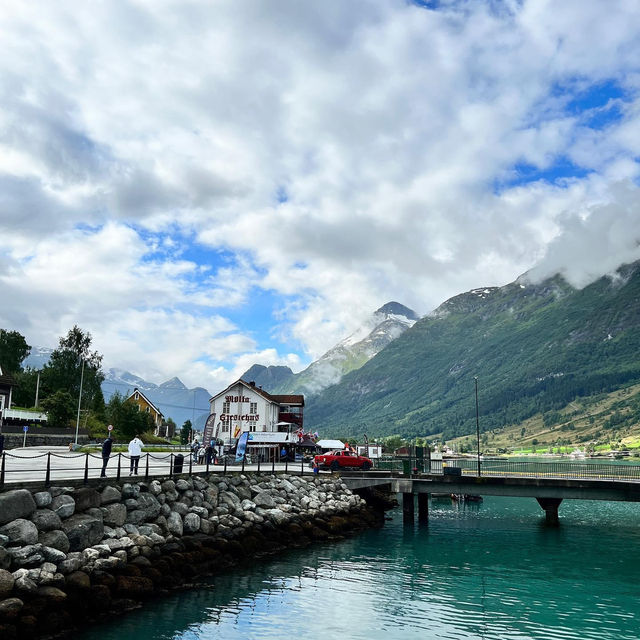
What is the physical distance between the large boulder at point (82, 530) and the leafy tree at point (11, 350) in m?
120

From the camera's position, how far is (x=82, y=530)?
26.5 metres

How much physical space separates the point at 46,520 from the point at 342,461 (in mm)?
39335

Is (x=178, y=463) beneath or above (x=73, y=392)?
beneath

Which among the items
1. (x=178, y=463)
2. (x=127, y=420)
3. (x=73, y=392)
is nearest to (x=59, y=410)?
(x=127, y=420)

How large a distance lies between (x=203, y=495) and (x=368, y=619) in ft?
48.9

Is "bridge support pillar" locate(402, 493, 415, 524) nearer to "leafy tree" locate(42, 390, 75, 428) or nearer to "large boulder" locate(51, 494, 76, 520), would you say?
"large boulder" locate(51, 494, 76, 520)

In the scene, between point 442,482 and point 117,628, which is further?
point 442,482

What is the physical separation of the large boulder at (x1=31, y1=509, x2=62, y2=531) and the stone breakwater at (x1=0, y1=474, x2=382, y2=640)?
0.04m

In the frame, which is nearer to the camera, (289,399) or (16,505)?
(16,505)

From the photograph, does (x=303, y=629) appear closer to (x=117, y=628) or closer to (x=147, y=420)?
(x=117, y=628)

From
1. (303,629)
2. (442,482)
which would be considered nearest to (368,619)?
(303,629)

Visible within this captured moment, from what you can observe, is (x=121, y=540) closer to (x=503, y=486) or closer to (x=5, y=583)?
(x=5, y=583)

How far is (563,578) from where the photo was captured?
3500 centimetres

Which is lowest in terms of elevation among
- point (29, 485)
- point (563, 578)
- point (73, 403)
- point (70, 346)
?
point (563, 578)
